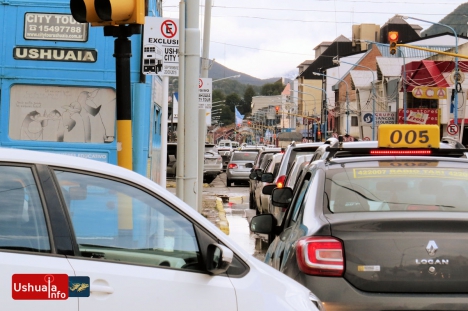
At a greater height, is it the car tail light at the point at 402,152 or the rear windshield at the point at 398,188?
the car tail light at the point at 402,152

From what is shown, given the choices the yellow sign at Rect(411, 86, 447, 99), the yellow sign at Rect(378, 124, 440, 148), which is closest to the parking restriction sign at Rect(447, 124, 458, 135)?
the yellow sign at Rect(411, 86, 447, 99)

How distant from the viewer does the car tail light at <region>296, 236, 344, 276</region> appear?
16.6ft

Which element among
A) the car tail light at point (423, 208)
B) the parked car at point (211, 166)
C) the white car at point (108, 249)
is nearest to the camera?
the white car at point (108, 249)

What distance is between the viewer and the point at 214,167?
38.3m

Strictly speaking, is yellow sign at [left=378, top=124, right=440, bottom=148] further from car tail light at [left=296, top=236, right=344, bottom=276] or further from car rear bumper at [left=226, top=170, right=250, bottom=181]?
car rear bumper at [left=226, top=170, right=250, bottom=181]

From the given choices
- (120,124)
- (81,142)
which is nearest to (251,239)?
(81,142)

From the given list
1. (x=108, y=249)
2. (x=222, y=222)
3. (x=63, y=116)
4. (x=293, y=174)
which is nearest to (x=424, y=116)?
(x=222, y=222)

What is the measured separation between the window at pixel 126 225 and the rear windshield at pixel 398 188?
1.70m

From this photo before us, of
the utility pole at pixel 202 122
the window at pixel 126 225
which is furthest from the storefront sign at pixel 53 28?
the utility pole at pixel 202 122

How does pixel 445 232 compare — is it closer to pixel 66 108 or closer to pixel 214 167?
pixel 66 108

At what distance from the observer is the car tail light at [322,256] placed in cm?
507

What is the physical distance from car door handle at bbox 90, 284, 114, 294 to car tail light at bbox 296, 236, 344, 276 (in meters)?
1.74

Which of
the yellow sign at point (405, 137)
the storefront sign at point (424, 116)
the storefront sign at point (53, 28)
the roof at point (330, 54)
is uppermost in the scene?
the roof at point (330, 54)

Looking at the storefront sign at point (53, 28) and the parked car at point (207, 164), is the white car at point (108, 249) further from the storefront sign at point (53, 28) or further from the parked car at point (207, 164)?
the parked car at point (207, 164)
